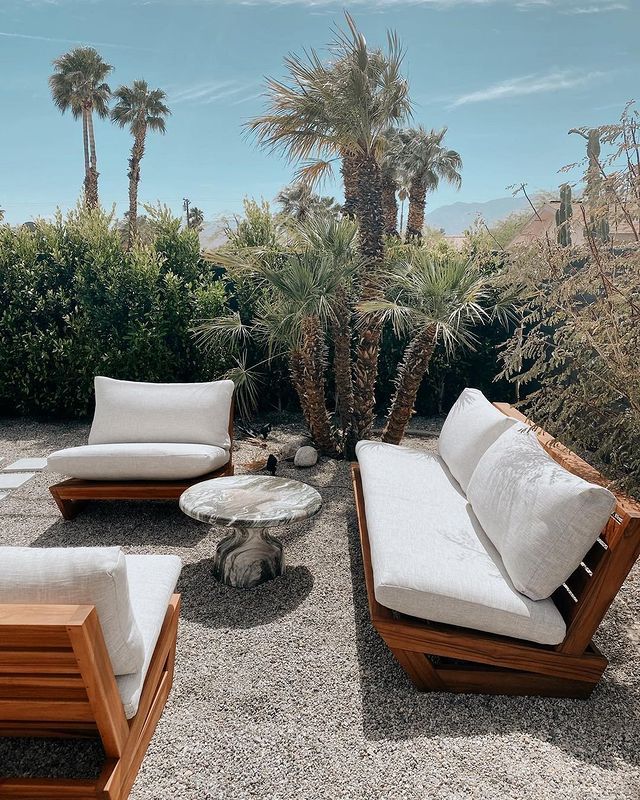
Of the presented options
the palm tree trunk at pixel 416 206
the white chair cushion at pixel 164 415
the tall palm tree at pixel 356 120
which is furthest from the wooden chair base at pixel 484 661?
the palm tree trunk at pixel 416 206

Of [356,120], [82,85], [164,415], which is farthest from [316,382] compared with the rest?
[82,85]

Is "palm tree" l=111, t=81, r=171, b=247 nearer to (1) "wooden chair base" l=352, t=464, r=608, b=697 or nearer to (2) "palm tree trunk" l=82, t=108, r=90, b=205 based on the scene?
(2) "palm tree trunk" l=82, t=108, r=90, b=205

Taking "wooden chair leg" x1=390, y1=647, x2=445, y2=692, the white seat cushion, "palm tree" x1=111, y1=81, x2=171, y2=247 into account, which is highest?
"palm tree" x1=111, y1=81, x2=171, y2=247

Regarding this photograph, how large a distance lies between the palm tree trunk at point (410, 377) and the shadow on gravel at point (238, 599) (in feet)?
6.68

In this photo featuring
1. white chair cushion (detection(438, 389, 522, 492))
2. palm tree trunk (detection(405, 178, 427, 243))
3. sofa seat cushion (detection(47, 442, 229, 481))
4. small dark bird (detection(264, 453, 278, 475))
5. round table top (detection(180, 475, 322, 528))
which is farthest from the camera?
palm tree trunk (detection(405, 178, 427, 243))

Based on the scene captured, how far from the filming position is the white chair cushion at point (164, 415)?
412cm

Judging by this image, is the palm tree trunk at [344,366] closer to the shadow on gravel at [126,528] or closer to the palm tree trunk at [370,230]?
the palm tree trunk at [370,230]

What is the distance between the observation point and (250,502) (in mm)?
2961

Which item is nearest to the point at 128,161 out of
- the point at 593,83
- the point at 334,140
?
the point at 334,140

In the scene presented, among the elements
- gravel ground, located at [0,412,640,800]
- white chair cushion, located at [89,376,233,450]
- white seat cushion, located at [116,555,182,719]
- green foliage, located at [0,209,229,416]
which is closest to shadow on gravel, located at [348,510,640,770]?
gravel ground, located at [0,412,640,800]

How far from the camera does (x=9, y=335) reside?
6.37 metres

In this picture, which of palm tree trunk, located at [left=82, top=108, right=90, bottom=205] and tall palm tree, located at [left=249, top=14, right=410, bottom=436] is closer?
tall palm tree, located at [left=249, top=14, right=410, bottom=436]

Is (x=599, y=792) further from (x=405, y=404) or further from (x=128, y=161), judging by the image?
(x=128, y=161)

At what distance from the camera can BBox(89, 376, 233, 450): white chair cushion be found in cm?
412
